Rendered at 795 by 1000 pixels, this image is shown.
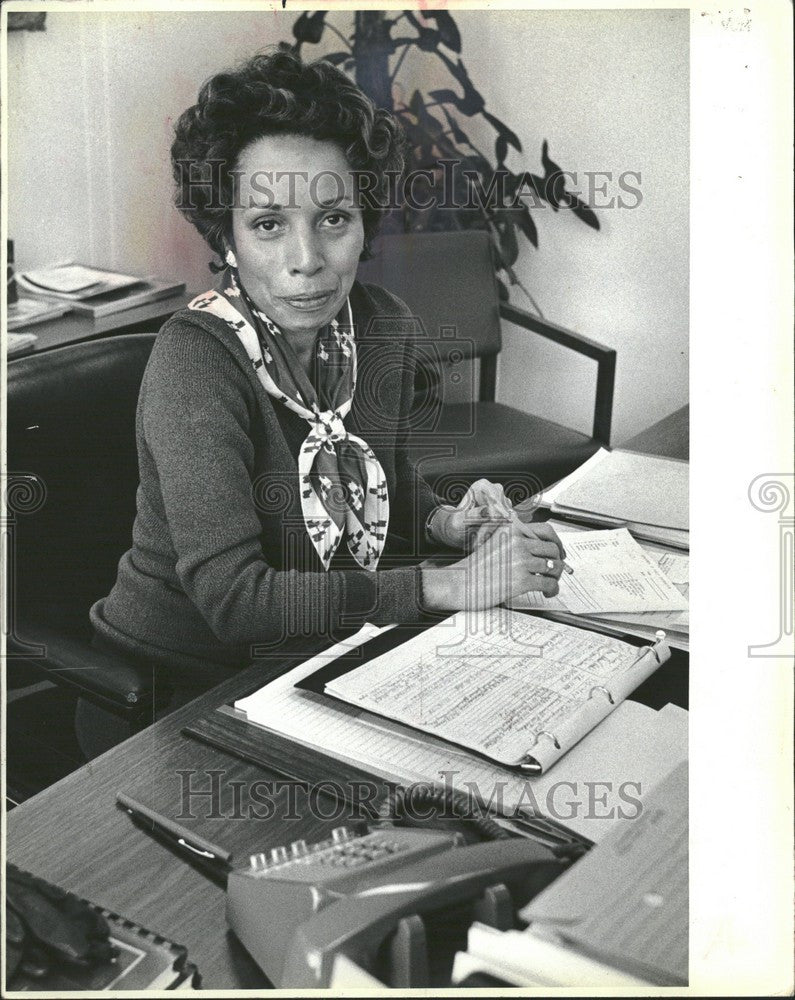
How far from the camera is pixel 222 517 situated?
44.2 inches

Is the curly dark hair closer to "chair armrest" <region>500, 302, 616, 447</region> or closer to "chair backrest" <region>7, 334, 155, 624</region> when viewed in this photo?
"chair backrest" <region>7, 334, 155, 624</region>

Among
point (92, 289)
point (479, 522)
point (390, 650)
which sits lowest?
point (390, 650)

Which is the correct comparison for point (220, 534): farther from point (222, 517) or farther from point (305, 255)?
point (305, 255)

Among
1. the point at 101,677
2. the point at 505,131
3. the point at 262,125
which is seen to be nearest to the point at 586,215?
the point at 505,131

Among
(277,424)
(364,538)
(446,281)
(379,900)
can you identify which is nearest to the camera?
(379,900)

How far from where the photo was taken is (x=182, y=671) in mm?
1243

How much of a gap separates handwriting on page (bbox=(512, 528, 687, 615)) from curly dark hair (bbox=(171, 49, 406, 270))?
557 millimetres

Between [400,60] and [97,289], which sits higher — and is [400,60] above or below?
above

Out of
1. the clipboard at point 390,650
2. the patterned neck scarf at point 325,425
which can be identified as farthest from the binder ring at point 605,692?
the patterned neck scarf at point 325,425

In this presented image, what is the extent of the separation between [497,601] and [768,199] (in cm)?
56

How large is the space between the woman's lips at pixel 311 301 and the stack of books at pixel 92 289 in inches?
→ 5.4

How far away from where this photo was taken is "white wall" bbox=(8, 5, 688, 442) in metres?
0.97

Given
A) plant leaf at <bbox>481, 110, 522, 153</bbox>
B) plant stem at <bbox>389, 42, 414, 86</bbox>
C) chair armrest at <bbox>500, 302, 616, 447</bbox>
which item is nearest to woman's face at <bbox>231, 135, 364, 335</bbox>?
plant stem at <bbox>389, 42, 414, 86</bbox>

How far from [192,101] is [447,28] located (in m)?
0.28
